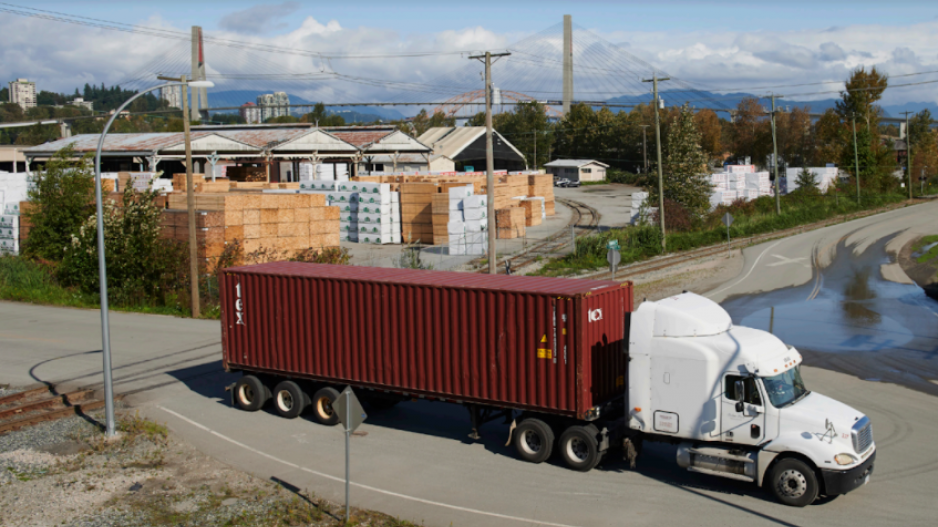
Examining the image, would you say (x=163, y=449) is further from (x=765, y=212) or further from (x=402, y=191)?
(x=765, y=212)

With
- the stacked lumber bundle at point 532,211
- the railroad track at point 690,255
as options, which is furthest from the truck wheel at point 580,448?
the stacked lumber bundle at point 532,211

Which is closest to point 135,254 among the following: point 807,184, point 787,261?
point 787,261

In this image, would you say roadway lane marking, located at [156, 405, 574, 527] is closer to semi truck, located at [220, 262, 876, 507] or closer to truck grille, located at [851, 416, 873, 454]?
semi truck, located at [220, 262, 876, 507]

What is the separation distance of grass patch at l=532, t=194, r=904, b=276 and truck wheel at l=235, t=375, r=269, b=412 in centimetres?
2060

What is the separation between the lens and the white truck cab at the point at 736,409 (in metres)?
11.5

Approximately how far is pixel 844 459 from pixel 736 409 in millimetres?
1643

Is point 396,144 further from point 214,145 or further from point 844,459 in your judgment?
point 844,459

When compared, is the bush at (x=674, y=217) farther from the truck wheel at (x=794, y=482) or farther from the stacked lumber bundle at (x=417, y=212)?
the truck wheel at (x=794, y=482)

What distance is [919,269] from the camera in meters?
38.7

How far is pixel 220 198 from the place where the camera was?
31859mm

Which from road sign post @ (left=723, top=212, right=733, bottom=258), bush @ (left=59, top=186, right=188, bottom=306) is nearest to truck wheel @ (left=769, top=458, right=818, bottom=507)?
bush @ (left=59, top=186, right=188, bottom=306)

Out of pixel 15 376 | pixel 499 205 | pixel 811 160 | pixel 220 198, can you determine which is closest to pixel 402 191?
pixel 499 205

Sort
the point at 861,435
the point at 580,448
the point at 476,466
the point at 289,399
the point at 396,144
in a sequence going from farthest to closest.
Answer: the point at 396,144 < the point at 289,399 < the point at 476,466 < the point at 580,448 < the point at 861,435

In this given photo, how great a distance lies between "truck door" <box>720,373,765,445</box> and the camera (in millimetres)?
11805
